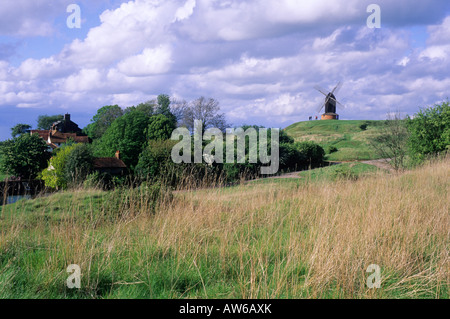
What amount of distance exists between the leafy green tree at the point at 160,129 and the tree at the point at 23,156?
39.7 feet

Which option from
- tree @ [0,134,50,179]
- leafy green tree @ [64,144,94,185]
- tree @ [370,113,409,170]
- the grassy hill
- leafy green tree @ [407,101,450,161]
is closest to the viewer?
leafy green tree @ [407,101,450,161]

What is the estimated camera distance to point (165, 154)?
28312 mm

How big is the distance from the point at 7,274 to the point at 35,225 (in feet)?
8.04

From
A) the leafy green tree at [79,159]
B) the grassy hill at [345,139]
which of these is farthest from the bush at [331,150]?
the leafy green tree at [79,159]

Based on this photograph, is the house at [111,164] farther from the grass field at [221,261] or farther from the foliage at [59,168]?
the grass field at [221,261]

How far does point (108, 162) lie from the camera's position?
125 feet

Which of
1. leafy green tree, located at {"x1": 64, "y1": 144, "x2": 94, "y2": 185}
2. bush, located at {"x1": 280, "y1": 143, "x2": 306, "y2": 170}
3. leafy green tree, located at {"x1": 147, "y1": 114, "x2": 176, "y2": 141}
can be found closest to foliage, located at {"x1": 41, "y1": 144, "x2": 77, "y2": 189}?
leafy green tree, located at {"x1": 64, "y1": 144, "x2": 94, "y2": 185}

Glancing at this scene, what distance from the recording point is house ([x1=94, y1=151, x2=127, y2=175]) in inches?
1442

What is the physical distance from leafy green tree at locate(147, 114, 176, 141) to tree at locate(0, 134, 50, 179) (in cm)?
1210

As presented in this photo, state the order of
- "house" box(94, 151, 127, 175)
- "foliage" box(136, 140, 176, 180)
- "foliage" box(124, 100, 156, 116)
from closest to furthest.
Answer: "foliage" box(136, 140, 176, 180)
"house" box(94, 151, 127, 175)
"foliage" box(124, 100, 156, 116)

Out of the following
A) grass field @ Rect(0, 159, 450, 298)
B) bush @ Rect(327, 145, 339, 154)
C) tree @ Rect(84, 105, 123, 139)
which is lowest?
grass field @ Rect(0, 159, 450, 298)

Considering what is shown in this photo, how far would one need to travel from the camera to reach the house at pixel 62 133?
56.0 metres

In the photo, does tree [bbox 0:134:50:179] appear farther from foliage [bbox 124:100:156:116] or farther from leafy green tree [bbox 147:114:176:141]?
foliage [bbox 124:100:156:116]

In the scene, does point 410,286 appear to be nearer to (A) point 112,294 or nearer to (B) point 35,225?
(A) point 112,294
